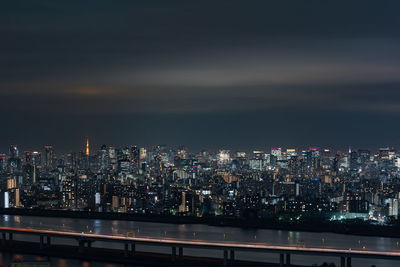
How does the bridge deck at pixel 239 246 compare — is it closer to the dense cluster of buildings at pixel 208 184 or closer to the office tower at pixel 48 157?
the dense cluster of buildings at pixel 208 184

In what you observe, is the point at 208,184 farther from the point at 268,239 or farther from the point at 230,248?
the point at 230,248

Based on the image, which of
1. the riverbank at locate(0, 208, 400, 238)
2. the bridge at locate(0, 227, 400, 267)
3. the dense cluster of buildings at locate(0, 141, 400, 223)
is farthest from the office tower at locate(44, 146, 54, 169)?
the bridge at locate(0, 227, 400, 267)

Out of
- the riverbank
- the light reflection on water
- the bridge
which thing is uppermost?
the bridge

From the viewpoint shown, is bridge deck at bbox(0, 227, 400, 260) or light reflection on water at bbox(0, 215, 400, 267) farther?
light reflection on water at bbox(0, 215, 400, 267)

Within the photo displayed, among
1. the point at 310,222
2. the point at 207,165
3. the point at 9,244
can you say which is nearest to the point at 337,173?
the point at 207,165

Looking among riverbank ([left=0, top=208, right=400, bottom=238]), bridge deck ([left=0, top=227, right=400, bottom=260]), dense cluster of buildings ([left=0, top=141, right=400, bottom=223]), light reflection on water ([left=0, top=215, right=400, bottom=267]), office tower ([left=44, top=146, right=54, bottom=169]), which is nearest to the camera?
bridge deck ([left=0, top=227, right=400, bottom=260])

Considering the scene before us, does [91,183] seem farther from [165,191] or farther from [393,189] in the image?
[393,189]

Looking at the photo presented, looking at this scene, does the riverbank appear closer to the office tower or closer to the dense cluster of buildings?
the dense cluster of buildings

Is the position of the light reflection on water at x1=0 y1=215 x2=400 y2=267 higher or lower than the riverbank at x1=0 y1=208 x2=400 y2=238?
higher
